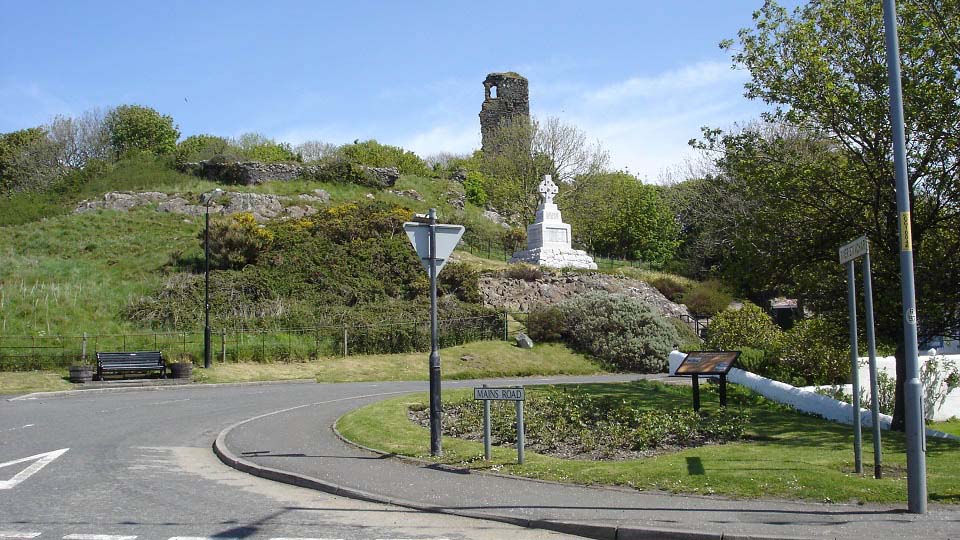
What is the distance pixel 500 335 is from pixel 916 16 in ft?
74.5

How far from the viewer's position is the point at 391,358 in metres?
31.7

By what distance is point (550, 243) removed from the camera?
44750 mm

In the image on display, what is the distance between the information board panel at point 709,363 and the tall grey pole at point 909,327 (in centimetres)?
732

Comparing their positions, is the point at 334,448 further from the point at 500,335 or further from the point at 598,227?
the point at 598,227

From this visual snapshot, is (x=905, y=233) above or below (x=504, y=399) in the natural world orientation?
above

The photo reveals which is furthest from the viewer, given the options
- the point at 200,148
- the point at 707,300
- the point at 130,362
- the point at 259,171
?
the point at 200,148

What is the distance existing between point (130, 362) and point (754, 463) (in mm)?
21307

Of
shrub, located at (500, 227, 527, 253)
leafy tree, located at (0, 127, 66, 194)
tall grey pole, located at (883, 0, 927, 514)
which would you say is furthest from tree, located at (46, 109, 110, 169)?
tall grey pole, located at (883, 0, 927, 514)

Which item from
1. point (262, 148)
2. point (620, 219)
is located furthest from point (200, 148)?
point (620, 219)

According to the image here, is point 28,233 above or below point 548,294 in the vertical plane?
above

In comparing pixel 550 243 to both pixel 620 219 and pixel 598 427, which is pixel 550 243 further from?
pixel 598 427

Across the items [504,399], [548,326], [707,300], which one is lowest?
[504,399]

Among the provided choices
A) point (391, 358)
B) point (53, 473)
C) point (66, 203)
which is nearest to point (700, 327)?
point (391, 358)

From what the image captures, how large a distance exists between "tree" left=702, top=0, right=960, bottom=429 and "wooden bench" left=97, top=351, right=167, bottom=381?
18279 mm
